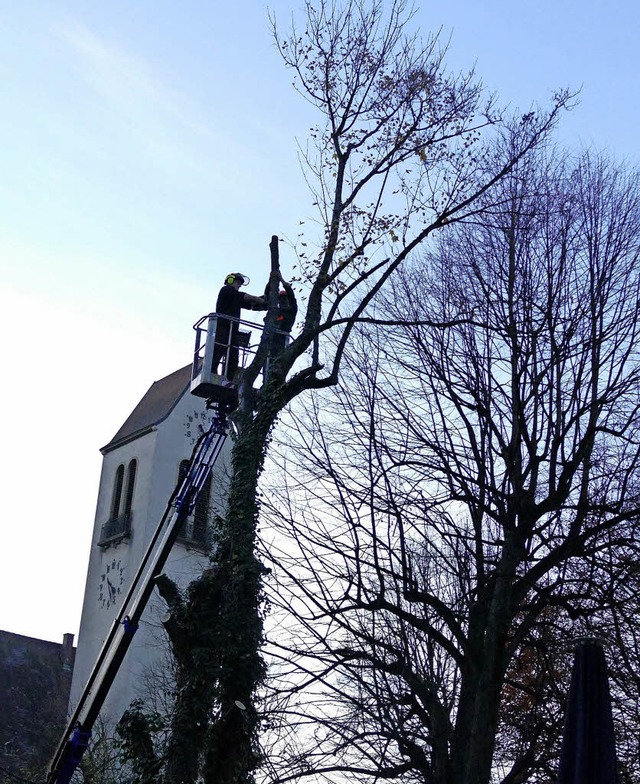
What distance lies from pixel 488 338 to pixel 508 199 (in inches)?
79.3

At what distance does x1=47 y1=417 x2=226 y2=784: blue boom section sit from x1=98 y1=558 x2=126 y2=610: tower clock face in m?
20.2

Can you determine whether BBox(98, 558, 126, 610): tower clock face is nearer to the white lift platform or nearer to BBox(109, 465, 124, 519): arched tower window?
BBox(109, 465, 124, 519): arched tower window

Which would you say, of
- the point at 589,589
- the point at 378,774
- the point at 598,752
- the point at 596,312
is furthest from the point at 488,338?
the point at 598,752

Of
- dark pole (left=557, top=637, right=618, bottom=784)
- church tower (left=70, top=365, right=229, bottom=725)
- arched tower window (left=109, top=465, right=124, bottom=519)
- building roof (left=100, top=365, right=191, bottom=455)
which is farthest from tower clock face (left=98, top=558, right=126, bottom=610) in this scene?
dark pole (left=557, top=637, right=618, bottom=784)

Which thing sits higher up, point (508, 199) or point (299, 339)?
point (508, 199)

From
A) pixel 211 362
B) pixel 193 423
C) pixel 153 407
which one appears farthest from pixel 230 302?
pixel 153 407

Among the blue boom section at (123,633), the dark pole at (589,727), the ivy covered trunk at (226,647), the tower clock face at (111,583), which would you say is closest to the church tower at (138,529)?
the tower clock face at (111,583)

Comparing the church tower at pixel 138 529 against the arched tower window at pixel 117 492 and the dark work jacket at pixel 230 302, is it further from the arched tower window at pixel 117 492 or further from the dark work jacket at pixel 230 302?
the dark work jacket at pixel 230 302

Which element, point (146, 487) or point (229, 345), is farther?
point (146, 487)

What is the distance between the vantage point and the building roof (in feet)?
127

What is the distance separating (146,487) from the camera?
121 ft

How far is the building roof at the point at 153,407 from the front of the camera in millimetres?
38750

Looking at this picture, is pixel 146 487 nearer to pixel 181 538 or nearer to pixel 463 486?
pixel 181 538

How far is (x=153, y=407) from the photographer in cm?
4022
